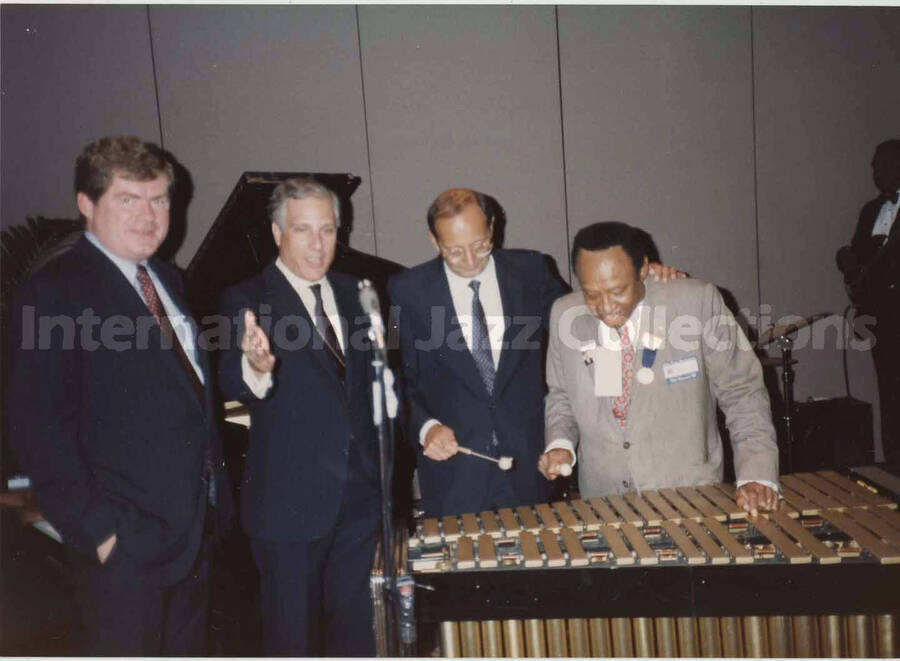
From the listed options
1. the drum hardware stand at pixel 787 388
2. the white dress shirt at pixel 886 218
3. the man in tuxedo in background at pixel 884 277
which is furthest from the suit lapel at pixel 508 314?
the white dress shirt at pixel 886 218

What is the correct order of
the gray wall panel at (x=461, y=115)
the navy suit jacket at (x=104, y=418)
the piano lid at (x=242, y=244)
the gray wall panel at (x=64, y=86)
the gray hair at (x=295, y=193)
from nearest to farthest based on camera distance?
the navy suit jacket at (x=104, y=418) → the gray hair at (x=295, y=193) → the piano lid at (x=242, y=244) → the gray wall panel at (x=64, y=86) → the gray wall panel at (x=461, y=115)

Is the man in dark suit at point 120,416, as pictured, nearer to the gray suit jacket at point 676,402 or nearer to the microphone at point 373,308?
the microphone at point 373,308

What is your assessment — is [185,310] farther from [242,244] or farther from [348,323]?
[242,244]

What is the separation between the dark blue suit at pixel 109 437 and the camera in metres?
1.62

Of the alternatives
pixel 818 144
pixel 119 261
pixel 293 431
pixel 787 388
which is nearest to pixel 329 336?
pixel 293 431

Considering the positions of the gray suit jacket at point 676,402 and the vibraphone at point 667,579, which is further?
the gray suit jacket at point 676,402

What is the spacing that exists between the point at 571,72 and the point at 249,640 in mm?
4456

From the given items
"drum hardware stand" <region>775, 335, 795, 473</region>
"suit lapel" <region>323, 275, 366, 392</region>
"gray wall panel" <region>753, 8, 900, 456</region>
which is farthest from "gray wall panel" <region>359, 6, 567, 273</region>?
"suit lapel" <region>323, 275, 366, 392</region>

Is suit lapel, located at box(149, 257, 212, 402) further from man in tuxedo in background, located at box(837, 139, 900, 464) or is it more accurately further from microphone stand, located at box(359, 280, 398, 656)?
man in tuxedo in background, located at box(837, 139, 900, 464)

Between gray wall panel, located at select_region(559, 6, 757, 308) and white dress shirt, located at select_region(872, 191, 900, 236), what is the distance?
92cm

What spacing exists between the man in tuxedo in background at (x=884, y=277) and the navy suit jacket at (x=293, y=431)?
3.89 metres

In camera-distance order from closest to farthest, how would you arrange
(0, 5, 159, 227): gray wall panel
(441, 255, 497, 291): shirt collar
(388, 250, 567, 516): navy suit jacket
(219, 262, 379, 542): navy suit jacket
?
(219, 262, 379, 542): navy suit jacket
(388, 250, 567, 516): navy suit jacket
(441, 255, 497, 291): shirt collar
(0, 5, 159, 227): gray wall panel

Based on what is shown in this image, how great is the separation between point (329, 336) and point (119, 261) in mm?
675

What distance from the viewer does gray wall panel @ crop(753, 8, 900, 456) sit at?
5.08m
